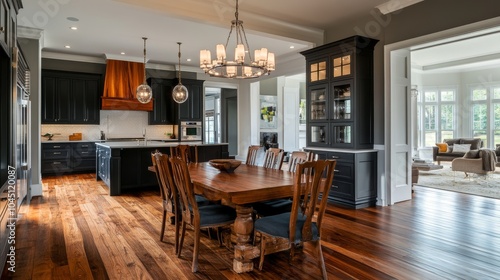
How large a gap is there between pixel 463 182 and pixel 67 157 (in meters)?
9.19

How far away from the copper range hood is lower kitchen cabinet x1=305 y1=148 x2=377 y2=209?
5.62 m

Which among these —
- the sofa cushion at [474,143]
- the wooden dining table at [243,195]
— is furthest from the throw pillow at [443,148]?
the wooden dining table at [243,195]

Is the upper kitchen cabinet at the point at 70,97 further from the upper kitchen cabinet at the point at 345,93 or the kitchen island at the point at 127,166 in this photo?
the upper kitchen cabinet at the point at 345,93

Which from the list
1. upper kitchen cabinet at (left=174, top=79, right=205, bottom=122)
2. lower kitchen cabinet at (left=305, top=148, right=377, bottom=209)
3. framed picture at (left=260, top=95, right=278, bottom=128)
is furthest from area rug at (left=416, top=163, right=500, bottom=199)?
upper kitchen cabinet at (left=174, top=79, right=205, bottom=122)

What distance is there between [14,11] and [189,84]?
19.6ft

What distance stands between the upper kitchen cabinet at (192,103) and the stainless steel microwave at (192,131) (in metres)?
0.15

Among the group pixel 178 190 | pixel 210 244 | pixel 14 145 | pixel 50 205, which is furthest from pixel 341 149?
pixel 50 205

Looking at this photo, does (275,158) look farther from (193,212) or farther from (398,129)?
(398,129)

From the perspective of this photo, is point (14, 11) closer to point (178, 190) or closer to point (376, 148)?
point (178, 190)

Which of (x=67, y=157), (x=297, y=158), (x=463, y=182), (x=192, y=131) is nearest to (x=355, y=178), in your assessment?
(x=297, y=158)

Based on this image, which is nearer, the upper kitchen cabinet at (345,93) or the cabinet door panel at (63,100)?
the upper kitchen cabinet at (345,93)

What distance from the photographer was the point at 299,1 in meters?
4.54

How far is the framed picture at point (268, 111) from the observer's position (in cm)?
1063

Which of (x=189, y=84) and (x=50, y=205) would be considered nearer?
(x=50, y=205)
